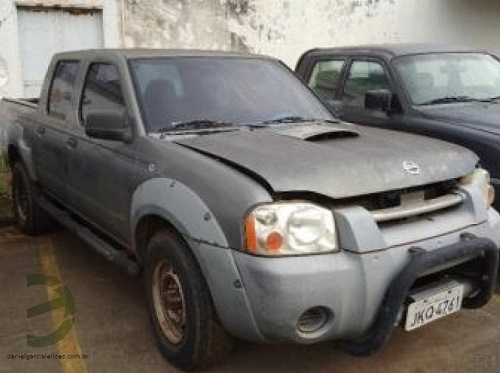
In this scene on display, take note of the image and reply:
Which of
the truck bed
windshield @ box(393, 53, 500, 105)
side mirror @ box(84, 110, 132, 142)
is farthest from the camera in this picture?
the truck bed

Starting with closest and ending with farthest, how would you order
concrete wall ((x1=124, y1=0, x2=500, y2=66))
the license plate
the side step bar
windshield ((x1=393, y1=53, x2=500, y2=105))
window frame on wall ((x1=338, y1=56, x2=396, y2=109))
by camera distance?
the license plate
the side step bar
windshield ((x1=393, y1=53, x2=500, y2=105))
window frame on wall ((x1=338, y1=56, x2=396, y2=109))
concrete wall ((x1=124, y1=0, x2=500, y2=66))

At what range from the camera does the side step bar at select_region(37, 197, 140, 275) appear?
4.11m

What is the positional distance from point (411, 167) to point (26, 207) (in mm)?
4138

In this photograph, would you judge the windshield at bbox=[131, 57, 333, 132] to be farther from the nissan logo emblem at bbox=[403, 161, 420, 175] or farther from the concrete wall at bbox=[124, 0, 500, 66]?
the concrete wall at bbox=[124, 0, 500, 66]

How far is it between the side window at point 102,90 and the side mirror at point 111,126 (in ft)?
0.60

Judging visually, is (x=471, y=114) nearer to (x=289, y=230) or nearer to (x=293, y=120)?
(x=293, y=120)

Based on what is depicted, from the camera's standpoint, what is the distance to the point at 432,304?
3.23 m

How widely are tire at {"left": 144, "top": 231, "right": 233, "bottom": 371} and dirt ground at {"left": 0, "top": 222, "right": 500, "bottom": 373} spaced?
17 centimetres

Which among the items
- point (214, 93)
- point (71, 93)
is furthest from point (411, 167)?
point (71, 93)

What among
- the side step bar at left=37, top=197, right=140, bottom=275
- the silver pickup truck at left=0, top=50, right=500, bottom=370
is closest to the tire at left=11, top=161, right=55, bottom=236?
the side step bar at left=37, top=197, right=140, bottom=275

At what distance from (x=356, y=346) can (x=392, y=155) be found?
0.99 m

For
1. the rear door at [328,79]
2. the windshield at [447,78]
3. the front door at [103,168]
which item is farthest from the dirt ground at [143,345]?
the rear door at [328,79]

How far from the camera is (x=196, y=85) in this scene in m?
4.16

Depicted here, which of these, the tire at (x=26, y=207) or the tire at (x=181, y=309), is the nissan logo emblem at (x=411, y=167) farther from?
the tire at (x=26, y=207)
